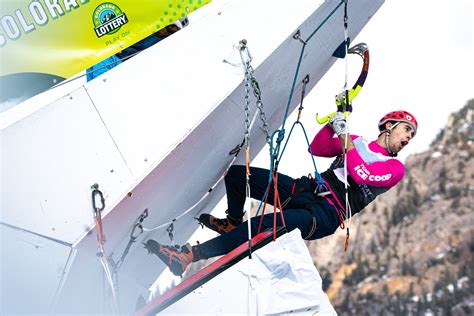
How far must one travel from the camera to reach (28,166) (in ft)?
13.7

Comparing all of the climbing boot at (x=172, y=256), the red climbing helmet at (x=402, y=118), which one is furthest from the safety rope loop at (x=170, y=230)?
the red climbing helmet at (x=402, y=118)

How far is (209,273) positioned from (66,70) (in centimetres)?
191

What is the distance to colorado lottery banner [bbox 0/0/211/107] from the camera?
5.18 m

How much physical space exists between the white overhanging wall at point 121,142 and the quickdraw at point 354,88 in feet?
1.33

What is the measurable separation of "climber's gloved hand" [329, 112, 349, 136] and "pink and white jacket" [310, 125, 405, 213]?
149 millimetres

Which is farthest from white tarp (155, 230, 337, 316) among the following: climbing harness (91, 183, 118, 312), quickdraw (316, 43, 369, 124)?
quickdraw (316, 43, 369, 124)

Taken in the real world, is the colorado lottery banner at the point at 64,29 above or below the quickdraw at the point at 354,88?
above

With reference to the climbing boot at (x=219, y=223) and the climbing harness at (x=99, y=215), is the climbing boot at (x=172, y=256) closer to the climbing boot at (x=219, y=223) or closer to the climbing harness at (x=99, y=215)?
the climbing harness at (x=99, y=215)

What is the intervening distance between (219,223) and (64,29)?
5.68ft

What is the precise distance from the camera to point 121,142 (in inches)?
170

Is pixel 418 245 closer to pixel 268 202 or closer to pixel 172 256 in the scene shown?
pixel 268 202

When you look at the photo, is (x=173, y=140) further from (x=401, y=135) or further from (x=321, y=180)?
(x=401, y=135)

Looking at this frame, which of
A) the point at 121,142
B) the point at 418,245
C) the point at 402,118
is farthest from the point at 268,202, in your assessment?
the point at 418,245

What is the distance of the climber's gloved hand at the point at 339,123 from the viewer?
16.2ft
